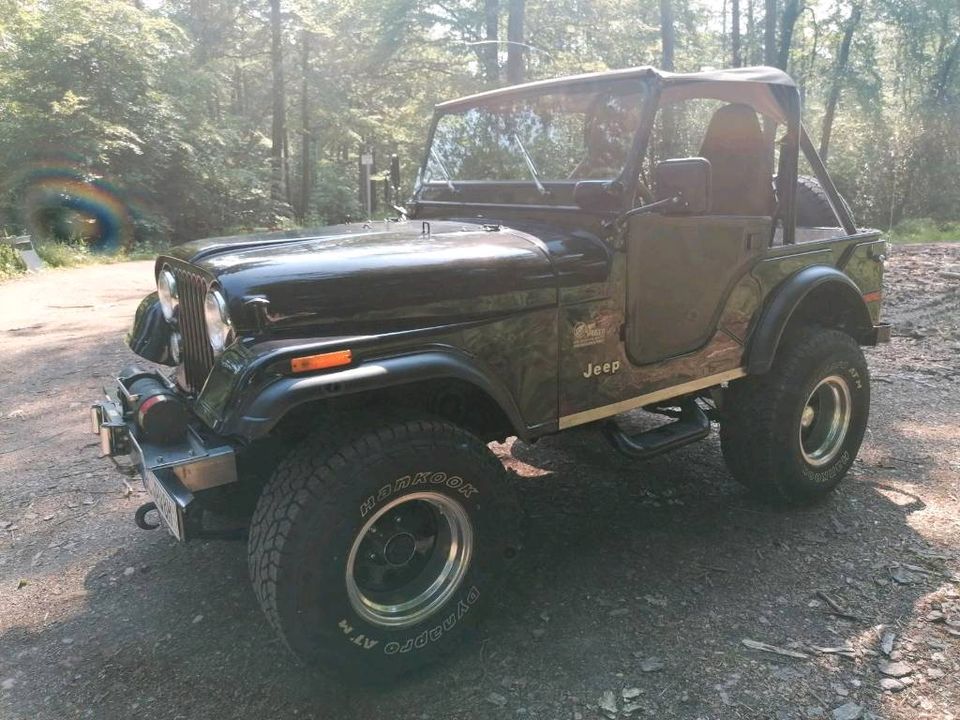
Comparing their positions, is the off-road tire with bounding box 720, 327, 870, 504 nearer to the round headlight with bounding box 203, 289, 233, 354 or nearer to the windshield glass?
the windshield glass

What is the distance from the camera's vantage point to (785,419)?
3.67 metres

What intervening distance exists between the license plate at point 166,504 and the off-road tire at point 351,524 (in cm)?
23

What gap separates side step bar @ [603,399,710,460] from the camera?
3.38 meters

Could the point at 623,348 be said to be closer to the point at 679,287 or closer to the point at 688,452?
the point at 679,287

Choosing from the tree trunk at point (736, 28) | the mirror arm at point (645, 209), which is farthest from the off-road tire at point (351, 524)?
the tree trunk at point (736, 28)

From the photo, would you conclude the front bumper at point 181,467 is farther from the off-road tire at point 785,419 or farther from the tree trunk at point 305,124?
the tree trunk at point 305,124

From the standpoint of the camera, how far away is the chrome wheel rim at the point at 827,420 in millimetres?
3941

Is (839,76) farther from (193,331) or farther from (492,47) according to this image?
(193,331)

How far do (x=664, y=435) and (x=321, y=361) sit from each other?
1.87 meters

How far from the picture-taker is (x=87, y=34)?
18.6 m

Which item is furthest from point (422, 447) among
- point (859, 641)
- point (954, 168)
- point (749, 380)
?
point (954, 168)

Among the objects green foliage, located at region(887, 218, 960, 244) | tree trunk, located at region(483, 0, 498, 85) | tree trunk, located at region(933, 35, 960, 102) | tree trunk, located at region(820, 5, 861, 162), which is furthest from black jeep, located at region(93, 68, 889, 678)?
tree trunk, located at region(933, 35, 960, 102)

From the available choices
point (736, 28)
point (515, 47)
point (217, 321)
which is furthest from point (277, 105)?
point (217, 321)

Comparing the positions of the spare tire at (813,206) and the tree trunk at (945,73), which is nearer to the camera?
the spare tire at (813,206)
